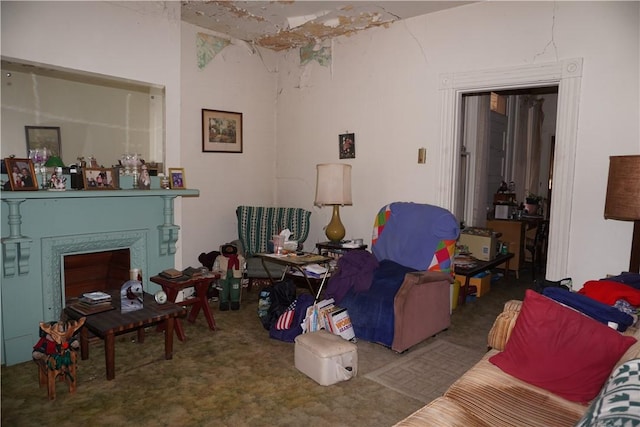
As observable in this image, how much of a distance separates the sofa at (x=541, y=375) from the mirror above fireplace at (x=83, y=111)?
10.5 feet

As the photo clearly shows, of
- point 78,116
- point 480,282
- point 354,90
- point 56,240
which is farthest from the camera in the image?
point 354,90

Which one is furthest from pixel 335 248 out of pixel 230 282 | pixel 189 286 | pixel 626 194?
pixel 626 194

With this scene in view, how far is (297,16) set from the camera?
14.5ft

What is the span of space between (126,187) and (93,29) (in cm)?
125

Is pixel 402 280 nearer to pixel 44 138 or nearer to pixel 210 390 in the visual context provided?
pixel 210 390

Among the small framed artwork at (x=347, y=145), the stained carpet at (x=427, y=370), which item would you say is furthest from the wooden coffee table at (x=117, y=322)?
the small framed artwork at (x=347, y=145)

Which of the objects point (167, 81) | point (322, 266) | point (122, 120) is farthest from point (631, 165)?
point (122, 120)

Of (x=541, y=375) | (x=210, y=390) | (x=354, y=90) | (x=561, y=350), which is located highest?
(x=354, y=90)

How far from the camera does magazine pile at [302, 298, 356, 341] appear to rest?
3.27 m

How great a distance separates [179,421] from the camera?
7.84ft

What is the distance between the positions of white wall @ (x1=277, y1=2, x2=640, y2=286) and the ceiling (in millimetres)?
176

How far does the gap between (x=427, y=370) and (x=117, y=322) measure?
210 cm

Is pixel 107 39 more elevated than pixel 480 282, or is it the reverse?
pixel 107 39

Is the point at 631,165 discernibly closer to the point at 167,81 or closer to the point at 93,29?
the point at 167,81
